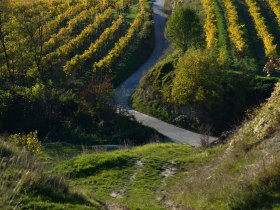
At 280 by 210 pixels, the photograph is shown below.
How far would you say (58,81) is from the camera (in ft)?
175

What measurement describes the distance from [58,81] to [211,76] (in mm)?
15975

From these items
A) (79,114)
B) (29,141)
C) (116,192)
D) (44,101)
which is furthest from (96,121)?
(116,192)

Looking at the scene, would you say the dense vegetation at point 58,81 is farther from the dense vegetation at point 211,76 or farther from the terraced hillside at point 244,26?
the terraced hillside at point 244,26

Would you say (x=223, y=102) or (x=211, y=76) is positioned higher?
(x=211, y=76)

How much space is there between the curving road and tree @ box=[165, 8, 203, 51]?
7.62 metres

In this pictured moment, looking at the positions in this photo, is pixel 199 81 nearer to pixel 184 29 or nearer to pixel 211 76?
pixel 211 76

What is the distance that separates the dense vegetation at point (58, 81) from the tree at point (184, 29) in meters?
8.05

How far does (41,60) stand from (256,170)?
4069 centimetres

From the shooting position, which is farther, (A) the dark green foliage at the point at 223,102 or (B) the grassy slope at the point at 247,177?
(A) the dark green foliage at the point at 223,102

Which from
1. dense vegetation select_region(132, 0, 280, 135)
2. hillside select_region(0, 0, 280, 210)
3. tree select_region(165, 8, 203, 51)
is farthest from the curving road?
tree select_region(165, 8, 203, 51)

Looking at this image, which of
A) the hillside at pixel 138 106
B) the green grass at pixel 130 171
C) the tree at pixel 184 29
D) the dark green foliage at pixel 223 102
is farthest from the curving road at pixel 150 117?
the green grass at pixel 130 171

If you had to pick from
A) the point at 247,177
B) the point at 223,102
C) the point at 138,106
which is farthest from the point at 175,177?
the point at 138,106

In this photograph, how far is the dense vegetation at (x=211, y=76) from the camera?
155 ft

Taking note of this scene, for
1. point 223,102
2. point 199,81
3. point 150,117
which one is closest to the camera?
point 199,81
